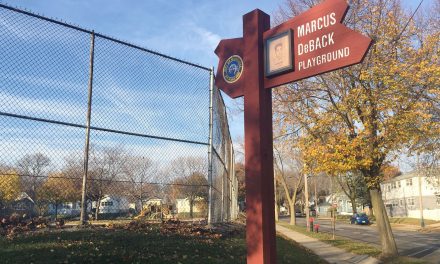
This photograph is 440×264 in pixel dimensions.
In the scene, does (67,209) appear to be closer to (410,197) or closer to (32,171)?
(32,171)

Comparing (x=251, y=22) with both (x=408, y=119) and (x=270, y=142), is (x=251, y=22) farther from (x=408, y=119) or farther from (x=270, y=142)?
(x=408, y=119)

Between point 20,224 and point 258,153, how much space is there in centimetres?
438

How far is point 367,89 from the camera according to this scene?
13.4 metres

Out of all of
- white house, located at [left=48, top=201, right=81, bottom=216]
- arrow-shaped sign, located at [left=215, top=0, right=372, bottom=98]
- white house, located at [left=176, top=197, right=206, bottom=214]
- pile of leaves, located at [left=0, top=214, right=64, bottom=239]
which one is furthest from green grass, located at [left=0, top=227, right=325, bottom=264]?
arrow-shaped sign, located at [left=215, top=0, right=372, bottom=98]

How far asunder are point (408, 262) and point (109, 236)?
9753mm

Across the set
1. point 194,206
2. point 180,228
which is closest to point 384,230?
point 194,206

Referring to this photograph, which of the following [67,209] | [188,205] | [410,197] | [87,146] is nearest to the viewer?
[87,146]

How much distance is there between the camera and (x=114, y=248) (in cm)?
620

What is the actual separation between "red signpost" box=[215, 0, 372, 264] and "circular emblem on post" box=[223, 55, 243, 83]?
0.05 feet

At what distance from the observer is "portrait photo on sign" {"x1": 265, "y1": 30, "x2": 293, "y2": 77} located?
480cm

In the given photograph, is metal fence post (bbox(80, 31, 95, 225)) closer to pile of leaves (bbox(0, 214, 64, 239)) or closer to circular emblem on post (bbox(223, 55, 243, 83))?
pile of leaves (bbox(0, 214, 64, 239))

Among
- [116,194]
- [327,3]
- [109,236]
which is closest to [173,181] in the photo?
[116,194]

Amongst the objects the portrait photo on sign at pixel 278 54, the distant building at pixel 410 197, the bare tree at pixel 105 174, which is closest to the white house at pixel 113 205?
the bare tree at pixel 105 174

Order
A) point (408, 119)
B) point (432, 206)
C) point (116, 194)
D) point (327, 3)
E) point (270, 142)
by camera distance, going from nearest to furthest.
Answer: point (327, 3), point (270, 142), point (116, 194), point (408, 119), point (432, 206)
